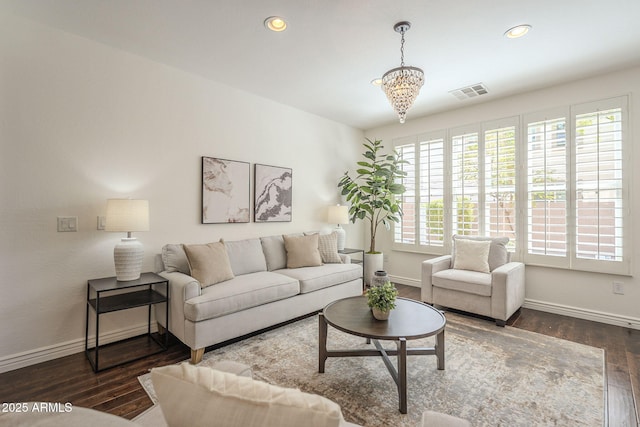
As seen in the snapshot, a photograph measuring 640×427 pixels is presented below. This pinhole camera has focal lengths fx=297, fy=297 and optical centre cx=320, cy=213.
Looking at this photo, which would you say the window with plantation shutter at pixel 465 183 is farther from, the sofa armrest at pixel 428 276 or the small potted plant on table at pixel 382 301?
the small potted plant on table at pixel 382 301

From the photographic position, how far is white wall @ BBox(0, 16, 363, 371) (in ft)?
7.68

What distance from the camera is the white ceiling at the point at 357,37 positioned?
2.25m

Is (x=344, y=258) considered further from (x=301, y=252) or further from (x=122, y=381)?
(x=122, y=381)

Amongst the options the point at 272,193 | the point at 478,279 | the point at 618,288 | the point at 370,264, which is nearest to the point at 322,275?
the point at 272,193

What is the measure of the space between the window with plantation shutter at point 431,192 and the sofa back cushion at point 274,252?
2360 mm

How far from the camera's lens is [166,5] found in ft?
7.29

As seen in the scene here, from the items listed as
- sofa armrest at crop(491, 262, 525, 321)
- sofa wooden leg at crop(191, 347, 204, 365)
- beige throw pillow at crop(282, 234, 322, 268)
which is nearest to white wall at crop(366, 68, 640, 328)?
sofa armrest at crop(491, 262, 525, 321)

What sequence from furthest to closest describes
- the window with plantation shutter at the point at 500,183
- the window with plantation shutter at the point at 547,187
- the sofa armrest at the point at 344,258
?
the sofa armrest at the point at 344,258
the window with plantation shutter at the point at 500,183
the window with plantation shutter at the point at 547,187

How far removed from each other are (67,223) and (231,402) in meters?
2.82

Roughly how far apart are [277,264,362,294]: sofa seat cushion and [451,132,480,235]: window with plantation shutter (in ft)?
5.70

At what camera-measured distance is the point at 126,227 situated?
251cm

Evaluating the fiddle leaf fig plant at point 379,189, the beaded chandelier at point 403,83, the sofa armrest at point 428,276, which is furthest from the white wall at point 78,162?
the sofa armrest at point 428,276

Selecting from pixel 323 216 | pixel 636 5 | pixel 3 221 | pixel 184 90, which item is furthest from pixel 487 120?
pixel 3 221

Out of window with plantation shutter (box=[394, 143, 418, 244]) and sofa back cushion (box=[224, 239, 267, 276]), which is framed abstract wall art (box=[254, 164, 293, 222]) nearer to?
sofa back cushion (box=[224, 239, 267, 276])
